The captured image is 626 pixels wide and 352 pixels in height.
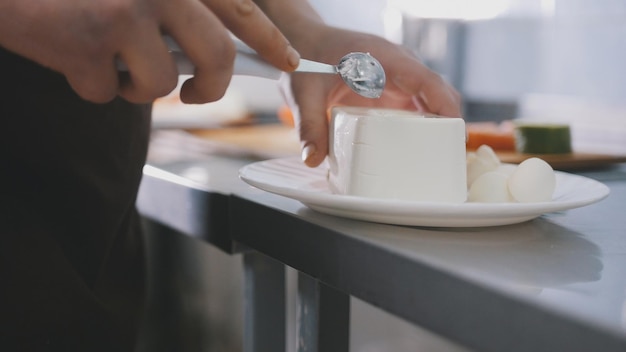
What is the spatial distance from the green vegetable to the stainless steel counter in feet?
0.93

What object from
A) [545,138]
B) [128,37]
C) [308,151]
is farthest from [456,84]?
[128,37]

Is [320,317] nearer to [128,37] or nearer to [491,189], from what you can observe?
[491,189]

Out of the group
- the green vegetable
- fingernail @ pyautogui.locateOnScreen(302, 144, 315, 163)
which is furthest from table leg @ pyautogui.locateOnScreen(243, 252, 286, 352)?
the green vegetable

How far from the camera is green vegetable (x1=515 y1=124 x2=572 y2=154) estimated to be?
3.19 ft

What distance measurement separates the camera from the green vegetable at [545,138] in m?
0.97

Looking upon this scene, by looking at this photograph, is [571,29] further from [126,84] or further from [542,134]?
[126,84]

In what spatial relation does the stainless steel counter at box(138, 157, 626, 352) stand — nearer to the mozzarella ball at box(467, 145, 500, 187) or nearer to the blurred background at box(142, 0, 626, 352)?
the mozzarella ball at box(467, 145, 500, 187)

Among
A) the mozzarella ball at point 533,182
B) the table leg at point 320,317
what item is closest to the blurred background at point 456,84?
the table leg at point 320,317

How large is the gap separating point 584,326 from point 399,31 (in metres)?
1.97

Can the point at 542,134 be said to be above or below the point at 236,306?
above

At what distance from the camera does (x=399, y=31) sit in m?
2.20

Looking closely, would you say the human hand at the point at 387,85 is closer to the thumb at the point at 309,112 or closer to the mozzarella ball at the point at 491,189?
the thumb at the point at 309,112

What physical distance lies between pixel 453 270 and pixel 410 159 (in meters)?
0.12

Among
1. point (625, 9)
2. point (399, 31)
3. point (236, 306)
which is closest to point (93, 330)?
point (236, 306)
